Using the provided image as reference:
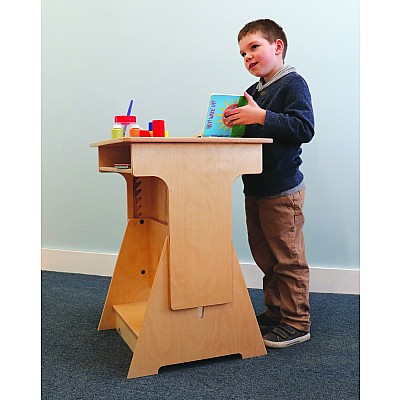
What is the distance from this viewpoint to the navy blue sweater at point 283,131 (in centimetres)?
128

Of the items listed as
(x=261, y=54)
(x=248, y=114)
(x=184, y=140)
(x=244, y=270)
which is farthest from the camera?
(x=244, y=270)

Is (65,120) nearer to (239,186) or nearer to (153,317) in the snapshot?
(239,186)

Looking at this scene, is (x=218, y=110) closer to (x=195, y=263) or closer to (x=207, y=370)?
(x=195, y=263)

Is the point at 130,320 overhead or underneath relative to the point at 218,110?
underneath

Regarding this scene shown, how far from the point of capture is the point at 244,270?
1.98 meters

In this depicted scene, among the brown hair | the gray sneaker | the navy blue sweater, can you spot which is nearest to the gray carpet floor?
the gray sneaker

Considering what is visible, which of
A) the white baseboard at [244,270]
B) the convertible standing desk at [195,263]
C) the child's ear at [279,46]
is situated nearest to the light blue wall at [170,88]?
the white baseboard at [244,270]

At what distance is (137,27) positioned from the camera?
2064 millimetres

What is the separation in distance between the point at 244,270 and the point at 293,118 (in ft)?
2.79

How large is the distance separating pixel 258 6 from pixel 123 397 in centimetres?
145

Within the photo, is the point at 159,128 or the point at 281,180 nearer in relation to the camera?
the point at 159,128

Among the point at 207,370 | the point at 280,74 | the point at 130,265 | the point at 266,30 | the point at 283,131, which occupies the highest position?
the point at 266,30

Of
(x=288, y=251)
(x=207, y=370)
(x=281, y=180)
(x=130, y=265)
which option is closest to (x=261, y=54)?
(x=281, y=180)
